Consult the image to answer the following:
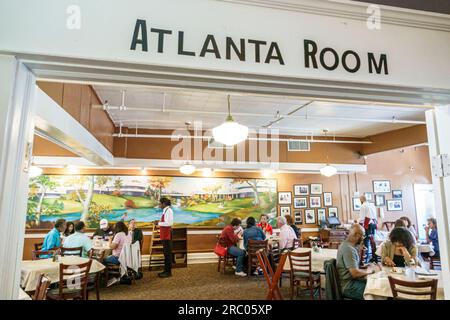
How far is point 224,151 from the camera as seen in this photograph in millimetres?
8234

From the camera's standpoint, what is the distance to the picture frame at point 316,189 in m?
9.68

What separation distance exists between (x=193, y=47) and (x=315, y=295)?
5.25 m

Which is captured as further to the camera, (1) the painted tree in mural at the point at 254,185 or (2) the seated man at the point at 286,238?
(1) the painted tree in mural at the point at 254,185

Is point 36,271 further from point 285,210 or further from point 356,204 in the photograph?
point 356,204

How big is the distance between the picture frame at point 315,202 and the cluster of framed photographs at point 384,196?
5.51ft

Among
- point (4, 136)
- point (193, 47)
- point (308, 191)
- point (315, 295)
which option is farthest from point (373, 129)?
point (4, 136)

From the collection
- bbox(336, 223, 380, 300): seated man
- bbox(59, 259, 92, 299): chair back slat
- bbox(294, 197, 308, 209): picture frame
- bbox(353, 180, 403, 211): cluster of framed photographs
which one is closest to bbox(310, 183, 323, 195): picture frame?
bbox(294, 197, 308, 209): picture frame

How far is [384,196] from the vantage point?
400 inches

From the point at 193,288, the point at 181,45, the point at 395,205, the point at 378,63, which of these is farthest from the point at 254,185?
the point at 181,45

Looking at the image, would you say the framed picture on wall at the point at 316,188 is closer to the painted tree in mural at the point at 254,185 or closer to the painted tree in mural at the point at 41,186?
the painted tree in mural at the point at 254,185

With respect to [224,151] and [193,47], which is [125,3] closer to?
[193,47]

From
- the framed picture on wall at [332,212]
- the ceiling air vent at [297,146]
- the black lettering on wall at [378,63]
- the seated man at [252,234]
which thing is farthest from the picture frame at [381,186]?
the black lettering on wall at [378,63]

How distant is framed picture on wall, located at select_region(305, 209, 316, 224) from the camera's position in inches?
375

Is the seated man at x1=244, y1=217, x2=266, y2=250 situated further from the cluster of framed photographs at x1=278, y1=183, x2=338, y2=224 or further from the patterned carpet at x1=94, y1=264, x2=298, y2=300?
the cluster of framed photographs at x1=278, y1=183, x2=338, y2=224
